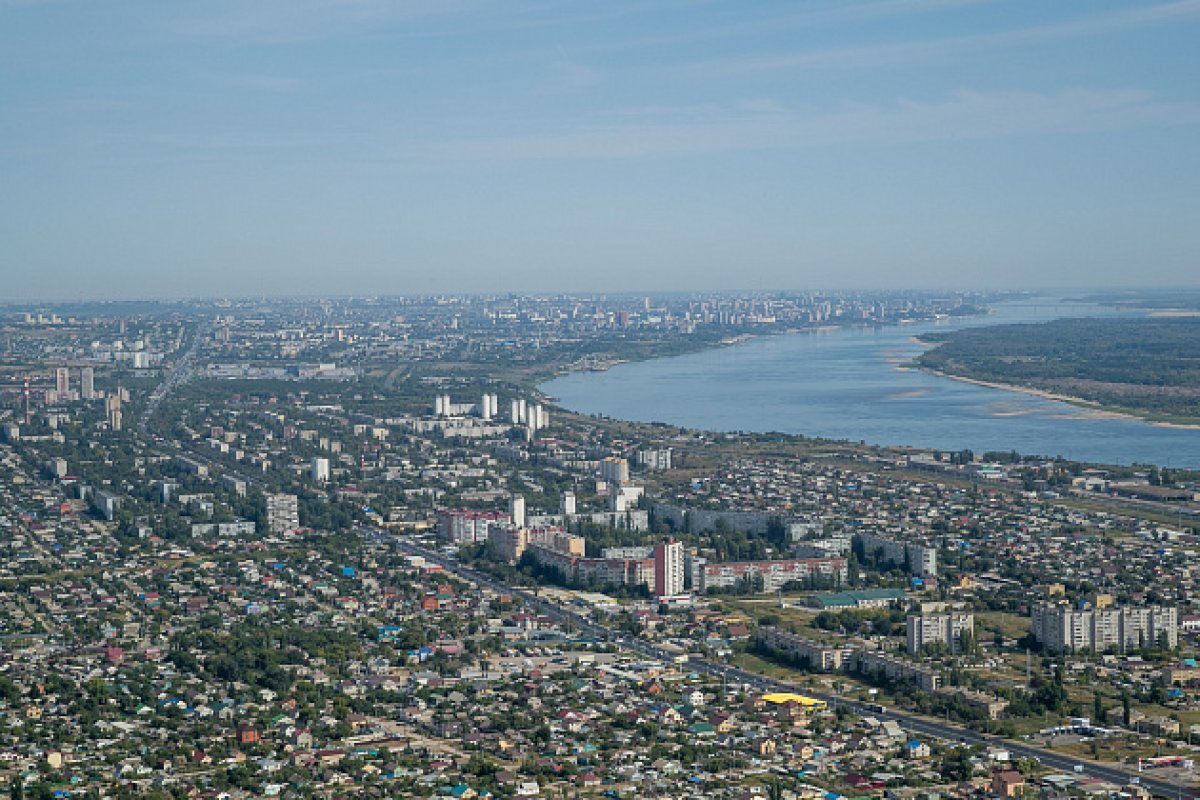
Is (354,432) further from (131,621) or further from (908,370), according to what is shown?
(908,370)

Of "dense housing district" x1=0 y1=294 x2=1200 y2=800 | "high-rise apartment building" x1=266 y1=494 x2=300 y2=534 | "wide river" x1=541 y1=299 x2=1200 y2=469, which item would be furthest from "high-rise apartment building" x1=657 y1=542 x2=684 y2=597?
"wide river" x1=541 y1=299 x2=1200 y2=469

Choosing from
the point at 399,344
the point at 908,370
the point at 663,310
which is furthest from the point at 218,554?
the point at 663,310

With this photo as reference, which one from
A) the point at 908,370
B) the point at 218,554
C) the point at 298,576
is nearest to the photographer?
the point at 298,576

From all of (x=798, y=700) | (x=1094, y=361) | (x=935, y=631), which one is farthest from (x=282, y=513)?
(x=1094, y=361)

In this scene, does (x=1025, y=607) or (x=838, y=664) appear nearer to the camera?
(x=838, y=664)

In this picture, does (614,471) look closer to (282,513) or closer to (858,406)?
(282,513)

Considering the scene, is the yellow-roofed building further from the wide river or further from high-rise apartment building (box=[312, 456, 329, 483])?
the wide river
